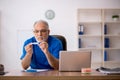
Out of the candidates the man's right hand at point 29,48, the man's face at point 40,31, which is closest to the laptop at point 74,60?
the man's right hand at point 29,48

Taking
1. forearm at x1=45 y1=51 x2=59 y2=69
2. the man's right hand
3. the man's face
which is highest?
the man's face

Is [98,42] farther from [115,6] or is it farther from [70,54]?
[70,54]

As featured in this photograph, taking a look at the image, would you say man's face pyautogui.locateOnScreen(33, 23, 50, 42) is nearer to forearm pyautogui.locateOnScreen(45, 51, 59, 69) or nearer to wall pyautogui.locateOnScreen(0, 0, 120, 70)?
forearm pyautogui.locateOnScreen(45, 51, 59, 69)

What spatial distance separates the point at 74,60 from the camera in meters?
1.97

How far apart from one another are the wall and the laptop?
292 centimetres

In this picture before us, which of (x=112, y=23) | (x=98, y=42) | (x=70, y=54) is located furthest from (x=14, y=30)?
(x=70, y=54)

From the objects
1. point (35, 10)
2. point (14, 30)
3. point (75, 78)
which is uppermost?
point (35, 10)

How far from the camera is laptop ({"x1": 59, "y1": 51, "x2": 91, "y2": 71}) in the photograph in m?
1.96

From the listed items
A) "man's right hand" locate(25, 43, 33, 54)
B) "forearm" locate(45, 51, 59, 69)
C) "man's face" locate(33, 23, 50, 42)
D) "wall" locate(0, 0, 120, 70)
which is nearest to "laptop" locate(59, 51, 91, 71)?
"forearm" locate(45, 51, 59, 69)

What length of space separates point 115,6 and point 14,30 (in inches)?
94.7

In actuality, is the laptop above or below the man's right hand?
below

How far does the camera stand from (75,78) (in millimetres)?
1648

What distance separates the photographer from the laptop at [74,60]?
6.43 feet

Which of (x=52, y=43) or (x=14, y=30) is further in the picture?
(x=14, y=30)
